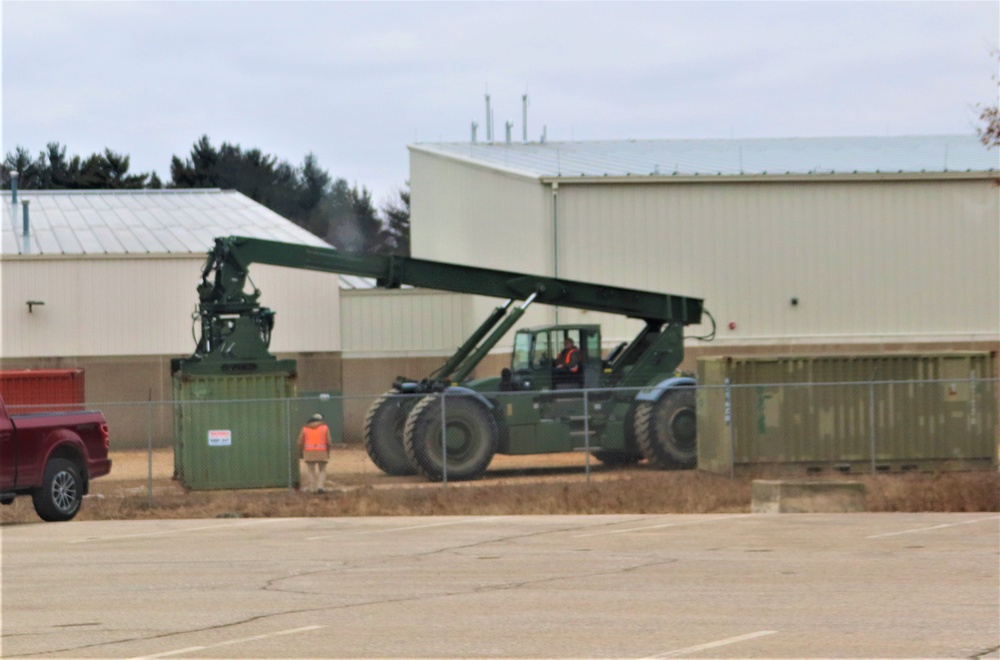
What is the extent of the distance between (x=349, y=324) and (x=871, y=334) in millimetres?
14295

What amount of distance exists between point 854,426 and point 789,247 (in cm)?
1391

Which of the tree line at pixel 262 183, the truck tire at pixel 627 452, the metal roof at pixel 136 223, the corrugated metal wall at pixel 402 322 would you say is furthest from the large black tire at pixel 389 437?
the tree line at pixel 262 183

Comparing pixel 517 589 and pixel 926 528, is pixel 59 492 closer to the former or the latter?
pixel 517 589

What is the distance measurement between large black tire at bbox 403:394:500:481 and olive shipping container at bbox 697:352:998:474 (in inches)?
157

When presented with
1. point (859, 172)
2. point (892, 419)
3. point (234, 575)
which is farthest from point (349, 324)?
point (234, 575)

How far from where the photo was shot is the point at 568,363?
27.2 meters

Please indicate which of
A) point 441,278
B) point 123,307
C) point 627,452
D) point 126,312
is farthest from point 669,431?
point 123,307

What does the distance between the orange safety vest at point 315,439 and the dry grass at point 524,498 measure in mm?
786

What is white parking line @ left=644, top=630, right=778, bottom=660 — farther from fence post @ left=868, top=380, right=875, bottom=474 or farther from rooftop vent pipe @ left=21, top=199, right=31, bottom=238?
rooftop vent pipe @ left=21, top=199, right=31, bottom=238

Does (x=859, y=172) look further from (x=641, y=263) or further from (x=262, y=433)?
(x=262, y=433)

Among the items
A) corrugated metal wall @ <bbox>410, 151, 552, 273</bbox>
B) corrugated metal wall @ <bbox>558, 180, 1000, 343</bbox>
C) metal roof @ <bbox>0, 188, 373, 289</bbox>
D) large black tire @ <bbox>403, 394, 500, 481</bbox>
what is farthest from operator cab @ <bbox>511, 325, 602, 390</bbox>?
metal roof @ <bbox>0, 188, 373, 289</bbox>

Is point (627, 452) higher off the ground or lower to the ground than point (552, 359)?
lower

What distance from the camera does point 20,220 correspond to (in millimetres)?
41938

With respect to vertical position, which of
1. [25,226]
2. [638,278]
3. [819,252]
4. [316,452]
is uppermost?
[25,226]
